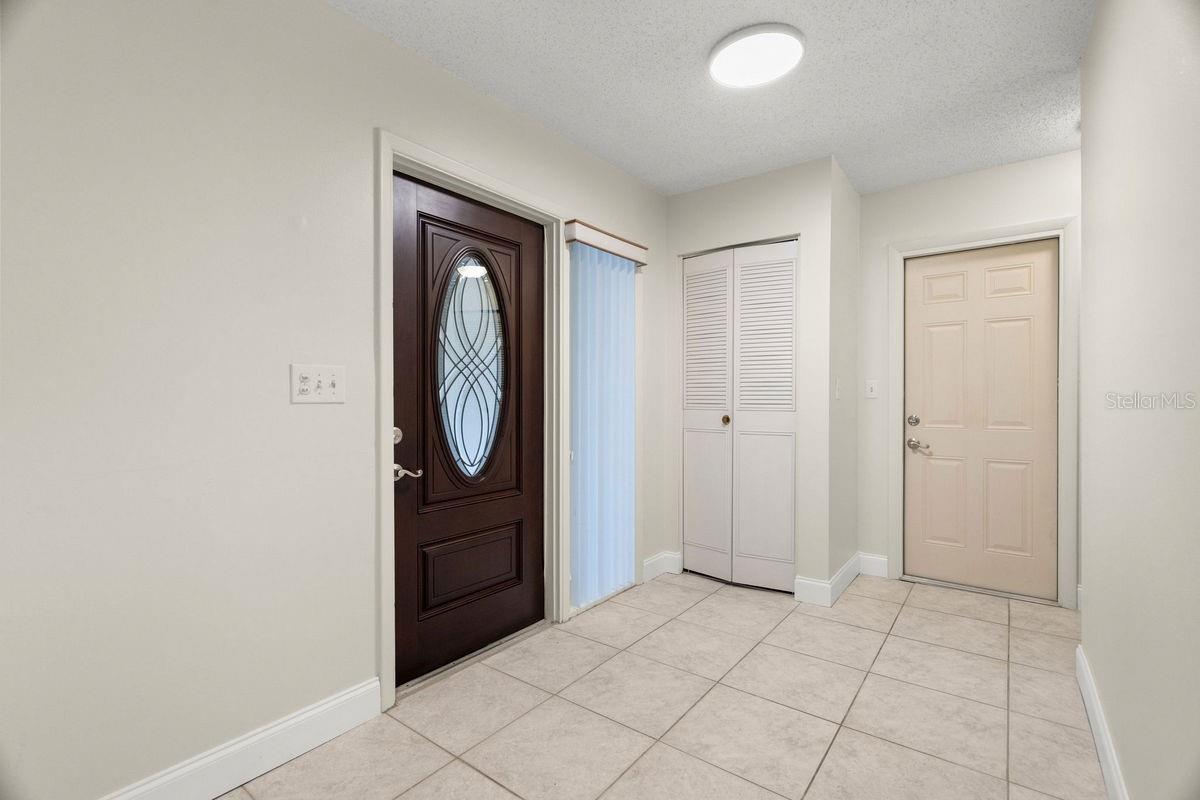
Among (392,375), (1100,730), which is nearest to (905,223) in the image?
(1100,730)

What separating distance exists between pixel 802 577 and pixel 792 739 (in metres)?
1.43

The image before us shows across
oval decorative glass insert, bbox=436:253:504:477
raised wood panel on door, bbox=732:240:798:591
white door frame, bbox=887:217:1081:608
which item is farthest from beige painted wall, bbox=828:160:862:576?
oval decorative glass insert, bbox=436:253:504:477

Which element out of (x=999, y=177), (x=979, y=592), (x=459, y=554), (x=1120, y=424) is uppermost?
(x=999, y=177)

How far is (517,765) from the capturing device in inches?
67.5

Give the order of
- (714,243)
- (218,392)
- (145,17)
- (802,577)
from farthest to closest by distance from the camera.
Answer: (714,243) < (802,577) < (218,392) < (145,17)

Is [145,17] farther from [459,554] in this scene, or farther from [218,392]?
[459,554]

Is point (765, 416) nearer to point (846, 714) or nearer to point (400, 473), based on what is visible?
point (846, 714)

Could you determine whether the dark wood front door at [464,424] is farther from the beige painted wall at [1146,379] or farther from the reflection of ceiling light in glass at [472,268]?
the beige painted wall at [1146,379]

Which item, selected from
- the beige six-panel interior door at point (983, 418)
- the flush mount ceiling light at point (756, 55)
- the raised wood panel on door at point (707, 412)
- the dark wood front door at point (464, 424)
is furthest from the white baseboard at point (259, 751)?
the beige six-panel interior door at point (983, 418)

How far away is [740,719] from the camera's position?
196 centimetres

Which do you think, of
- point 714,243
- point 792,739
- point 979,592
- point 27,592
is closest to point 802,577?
point 979,592

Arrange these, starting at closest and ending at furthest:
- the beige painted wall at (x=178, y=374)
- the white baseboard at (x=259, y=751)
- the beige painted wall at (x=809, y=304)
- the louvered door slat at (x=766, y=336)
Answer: the beige painted wall at (x=178, y=374), the white baseboard at (x=259, y=751), the beige painted wall at (x=809, y=304), the louvered door slat at (x=766, y=336)

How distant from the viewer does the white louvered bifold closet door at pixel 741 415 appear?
10.6 ft

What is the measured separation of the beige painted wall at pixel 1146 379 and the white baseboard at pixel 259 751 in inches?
86.9
